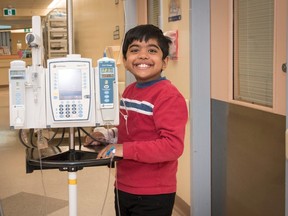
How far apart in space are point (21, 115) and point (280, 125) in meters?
1.23

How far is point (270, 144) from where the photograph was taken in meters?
2.15

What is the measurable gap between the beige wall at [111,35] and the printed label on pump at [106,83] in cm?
147

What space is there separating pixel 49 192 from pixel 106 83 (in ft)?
8.40

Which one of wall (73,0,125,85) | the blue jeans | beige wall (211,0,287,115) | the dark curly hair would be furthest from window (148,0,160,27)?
the blue jeans

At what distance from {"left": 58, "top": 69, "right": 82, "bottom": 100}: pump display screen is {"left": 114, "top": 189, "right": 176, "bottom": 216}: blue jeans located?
1.64 ft

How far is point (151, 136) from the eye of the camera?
1.66 meters

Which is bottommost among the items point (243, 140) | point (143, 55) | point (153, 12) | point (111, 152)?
point (243, 140)

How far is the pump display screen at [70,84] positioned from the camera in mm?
1476

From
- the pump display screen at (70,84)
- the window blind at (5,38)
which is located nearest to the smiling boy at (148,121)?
the pump display screen at (70,84)

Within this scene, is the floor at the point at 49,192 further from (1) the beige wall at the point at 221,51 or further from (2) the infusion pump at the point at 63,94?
(2) the infusion pump at the point at 63,94

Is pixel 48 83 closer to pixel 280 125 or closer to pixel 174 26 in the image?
pixel 280 125

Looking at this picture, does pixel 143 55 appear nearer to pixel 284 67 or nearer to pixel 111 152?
pixel 111 152

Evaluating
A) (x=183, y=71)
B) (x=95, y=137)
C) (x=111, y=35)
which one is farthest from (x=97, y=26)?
(x=95, y=137)

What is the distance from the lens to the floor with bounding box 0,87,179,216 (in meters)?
3.38
